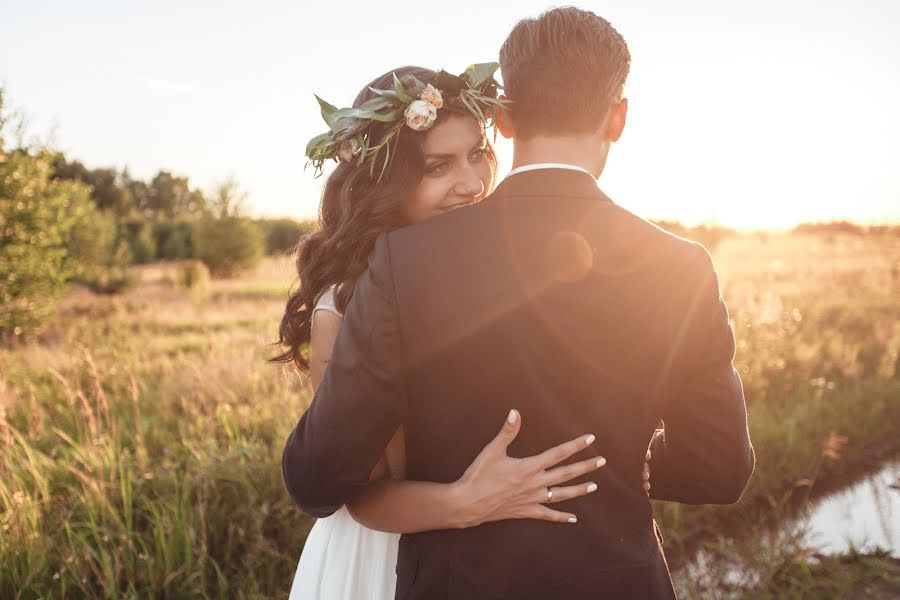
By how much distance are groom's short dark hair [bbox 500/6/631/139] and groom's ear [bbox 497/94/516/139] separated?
4 centimetres

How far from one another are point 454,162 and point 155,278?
38142 mm

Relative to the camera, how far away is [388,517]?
185 centimetres

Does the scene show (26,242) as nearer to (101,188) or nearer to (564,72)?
(564,72)

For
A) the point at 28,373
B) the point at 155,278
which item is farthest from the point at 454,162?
the point at 155,278

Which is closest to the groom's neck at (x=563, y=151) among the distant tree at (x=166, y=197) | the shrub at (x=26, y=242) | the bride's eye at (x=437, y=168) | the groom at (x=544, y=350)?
the groom at (x=544, y=350)

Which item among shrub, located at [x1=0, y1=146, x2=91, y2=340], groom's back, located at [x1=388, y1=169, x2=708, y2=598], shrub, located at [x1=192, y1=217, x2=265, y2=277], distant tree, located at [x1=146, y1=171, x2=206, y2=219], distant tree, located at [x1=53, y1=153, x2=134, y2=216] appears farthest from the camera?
distant tree, located at [x1=146, y1=171, x2=206, y2=219]

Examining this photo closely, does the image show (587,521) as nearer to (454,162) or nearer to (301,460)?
(301,460)

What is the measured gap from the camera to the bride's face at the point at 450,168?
97.1 inches

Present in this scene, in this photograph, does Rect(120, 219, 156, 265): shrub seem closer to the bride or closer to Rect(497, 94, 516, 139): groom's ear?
the bride

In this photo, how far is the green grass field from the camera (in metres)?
3.90

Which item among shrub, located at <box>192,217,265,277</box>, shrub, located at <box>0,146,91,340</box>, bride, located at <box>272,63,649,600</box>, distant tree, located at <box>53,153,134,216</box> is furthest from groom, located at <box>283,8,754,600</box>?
distant tree, located at <box>53,153,134,216</box>

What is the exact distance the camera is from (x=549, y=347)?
1.55 m

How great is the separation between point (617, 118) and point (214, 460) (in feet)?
13.4

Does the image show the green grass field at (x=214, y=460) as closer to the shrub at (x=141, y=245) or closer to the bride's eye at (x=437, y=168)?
the bride's eye at (x=437, y=168)
